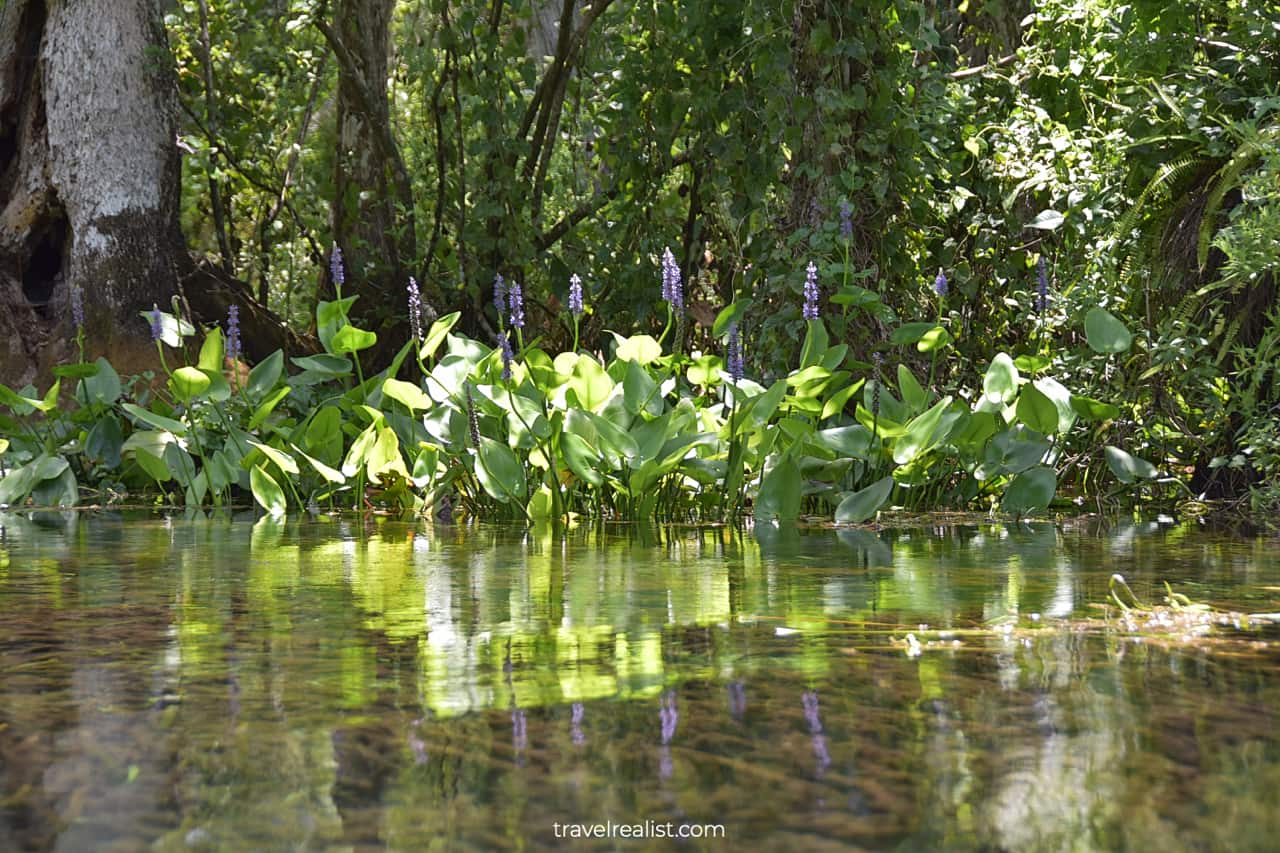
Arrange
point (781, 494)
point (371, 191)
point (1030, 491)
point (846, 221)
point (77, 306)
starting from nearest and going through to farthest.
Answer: point (781, 494) < point (1030, 491) < point (846, 221) < point (77, 306) < point (371, 191)

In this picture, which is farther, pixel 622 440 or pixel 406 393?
pixel 406 393

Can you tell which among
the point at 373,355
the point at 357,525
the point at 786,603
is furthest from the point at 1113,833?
the point at 373,355

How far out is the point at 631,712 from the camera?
1.33 meters

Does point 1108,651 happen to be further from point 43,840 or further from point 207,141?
point 207,141

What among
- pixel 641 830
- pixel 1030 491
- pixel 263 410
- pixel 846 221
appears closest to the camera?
pixel 641 830

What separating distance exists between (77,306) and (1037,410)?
3.32 metres

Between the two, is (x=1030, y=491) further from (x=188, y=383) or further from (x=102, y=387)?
(x=102, y=387)

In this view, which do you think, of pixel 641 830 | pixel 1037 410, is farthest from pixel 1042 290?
pixel 641 830

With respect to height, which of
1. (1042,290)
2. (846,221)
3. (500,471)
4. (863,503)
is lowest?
(863,503)

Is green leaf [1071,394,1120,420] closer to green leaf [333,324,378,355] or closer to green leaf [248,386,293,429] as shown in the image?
green leaf [333,324,378,355]

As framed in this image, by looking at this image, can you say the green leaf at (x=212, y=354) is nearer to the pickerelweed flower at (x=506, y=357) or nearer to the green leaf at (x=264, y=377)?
the green leaf at (x=264, y=377)

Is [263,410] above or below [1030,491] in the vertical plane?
above

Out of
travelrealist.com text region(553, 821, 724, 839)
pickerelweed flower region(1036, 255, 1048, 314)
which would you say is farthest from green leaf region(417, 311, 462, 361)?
travelrealist.com text region(553, 821, 724, 839)

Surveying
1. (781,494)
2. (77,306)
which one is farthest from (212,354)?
(781,494)
